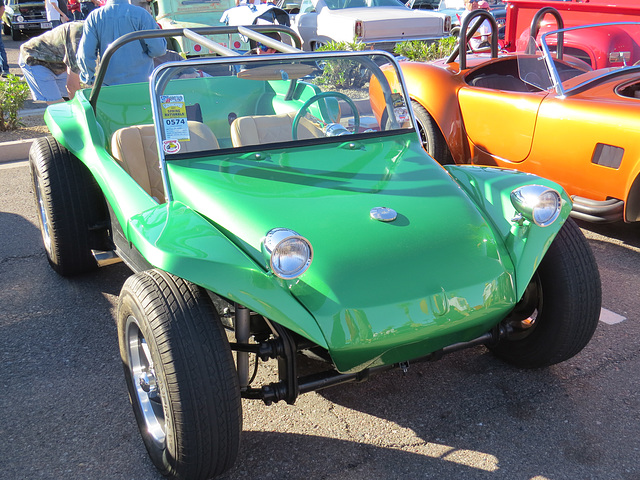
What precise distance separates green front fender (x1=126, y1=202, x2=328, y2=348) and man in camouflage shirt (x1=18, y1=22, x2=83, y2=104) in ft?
14.8

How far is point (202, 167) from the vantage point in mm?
2871

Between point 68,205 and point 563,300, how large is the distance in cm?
272

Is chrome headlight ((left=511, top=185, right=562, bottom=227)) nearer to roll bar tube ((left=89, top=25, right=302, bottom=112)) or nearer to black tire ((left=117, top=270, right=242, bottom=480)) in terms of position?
black tire ((left=117, top=270, right=242, bottom=480))

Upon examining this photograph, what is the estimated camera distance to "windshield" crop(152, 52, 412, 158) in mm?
2910

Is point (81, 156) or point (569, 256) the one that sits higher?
point (81, 156)

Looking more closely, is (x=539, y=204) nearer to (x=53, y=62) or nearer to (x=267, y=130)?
(x=267, y=130)

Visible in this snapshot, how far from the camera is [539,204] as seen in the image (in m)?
2.57

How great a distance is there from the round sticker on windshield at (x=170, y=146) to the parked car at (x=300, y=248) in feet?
0.03

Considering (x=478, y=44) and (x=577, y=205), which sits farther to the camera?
(x=478, y=44)

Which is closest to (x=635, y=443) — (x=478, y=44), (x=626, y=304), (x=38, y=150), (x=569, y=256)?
(x=569, y=256)

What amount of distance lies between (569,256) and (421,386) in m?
0.87

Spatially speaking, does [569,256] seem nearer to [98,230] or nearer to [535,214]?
[535,214]

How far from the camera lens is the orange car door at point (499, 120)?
448 centimetres

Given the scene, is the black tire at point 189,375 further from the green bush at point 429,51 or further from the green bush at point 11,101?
the green bush at point 429,51
